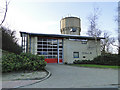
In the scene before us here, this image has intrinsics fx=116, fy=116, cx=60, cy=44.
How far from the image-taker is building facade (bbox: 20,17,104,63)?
2019 cm

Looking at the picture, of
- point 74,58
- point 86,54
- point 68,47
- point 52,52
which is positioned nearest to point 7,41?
point 52,52

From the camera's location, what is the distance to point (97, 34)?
23.2 metres

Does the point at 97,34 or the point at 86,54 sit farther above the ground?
the point at 97,34

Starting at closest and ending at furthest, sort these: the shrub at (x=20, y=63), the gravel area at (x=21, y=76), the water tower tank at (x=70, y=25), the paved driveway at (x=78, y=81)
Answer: the paved driveway at (x=78, y=81) → the gravel area at (x=21, y=76) → the shrub at (x=20, y=63) → the water tower tank at (x=70, y=25)

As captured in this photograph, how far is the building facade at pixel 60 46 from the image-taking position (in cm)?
2019

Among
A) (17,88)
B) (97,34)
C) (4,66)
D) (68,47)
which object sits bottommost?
(17,88)

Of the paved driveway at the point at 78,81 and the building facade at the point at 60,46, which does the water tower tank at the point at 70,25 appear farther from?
the paved driveway at the point at 78,81

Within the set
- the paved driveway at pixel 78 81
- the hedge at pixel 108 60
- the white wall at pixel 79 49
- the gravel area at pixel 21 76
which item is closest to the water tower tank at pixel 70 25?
the white wall at pixel 79 49

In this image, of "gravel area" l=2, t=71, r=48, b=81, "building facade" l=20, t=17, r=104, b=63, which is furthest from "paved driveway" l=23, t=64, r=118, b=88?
"building facade" l=20, t=17, r=104, b=63

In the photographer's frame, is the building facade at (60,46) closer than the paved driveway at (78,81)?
No

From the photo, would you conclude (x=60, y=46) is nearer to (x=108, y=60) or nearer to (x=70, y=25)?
(x=108, y=60)

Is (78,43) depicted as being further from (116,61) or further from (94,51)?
(116,61)

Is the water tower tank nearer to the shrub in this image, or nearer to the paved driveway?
the shrub

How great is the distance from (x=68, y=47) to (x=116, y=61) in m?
8.38
